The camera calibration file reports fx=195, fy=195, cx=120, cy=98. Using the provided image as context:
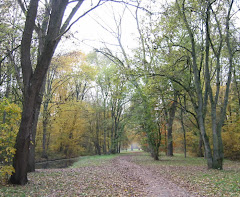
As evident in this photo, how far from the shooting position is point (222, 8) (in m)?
11.6

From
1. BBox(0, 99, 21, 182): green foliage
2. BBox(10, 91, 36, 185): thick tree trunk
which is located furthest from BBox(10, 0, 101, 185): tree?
BBox(0, 99, 21, 182): green foliage

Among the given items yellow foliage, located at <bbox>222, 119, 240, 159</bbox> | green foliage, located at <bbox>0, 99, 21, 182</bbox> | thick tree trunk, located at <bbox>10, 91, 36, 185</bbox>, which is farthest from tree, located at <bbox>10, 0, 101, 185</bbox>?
yellow foliage, located at <bbox>222, 119, 240, 159</bbox>

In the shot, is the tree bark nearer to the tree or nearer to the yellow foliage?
the tree

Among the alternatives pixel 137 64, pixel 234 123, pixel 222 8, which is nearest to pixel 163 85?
pixel 137 64

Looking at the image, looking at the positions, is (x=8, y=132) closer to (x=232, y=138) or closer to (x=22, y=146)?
(x=22, y=146)

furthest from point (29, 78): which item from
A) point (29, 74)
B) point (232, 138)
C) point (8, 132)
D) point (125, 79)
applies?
point (232, 138)

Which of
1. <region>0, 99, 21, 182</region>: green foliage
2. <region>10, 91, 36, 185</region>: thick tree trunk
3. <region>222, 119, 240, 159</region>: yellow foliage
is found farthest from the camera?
<region>222, 119, 240, 159</region>: yellow foliage

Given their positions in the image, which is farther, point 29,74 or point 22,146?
point 29,74

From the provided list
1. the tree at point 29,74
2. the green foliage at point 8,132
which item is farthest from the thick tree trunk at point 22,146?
the green foliage at point 8,132

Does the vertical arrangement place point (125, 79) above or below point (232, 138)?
above

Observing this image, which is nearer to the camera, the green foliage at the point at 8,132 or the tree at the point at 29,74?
the green foliage at the point at 8,132

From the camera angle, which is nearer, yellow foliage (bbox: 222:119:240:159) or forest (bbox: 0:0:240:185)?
forest (bbox: 0:0:240:185)

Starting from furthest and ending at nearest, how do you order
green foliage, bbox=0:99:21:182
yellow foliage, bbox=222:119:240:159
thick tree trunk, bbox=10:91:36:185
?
1. yellow foliage, bbox=222:119:240:159
2. thick tree trunk, bbox=10:91:36:185
3. green foliage, bbox=0:99:21:182

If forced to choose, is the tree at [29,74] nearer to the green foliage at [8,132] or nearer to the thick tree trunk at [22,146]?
the thick tree trunk at [22,146]
